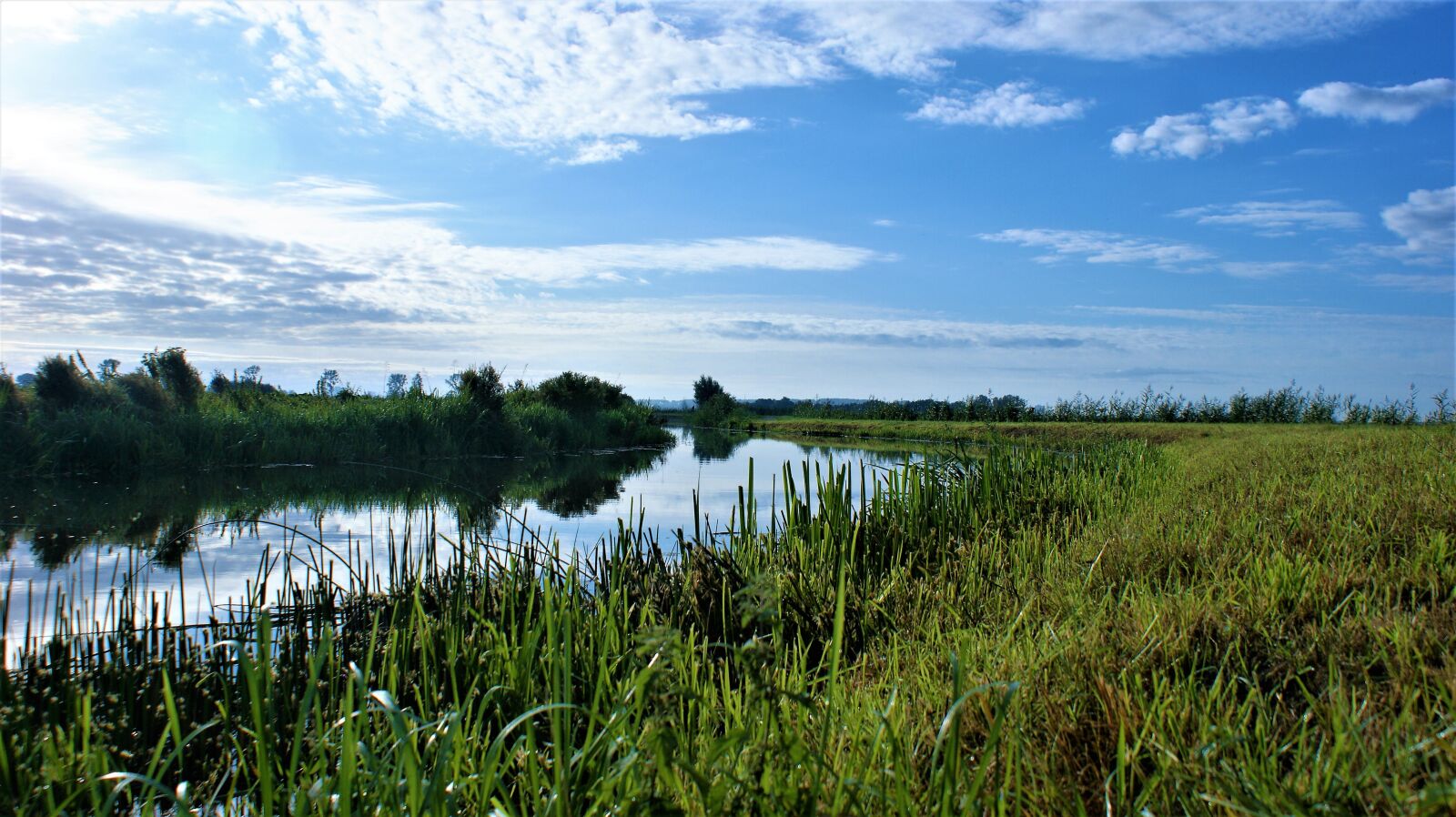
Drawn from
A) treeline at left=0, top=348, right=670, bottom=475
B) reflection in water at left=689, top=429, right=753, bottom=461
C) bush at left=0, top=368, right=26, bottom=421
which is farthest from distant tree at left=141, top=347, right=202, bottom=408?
reflection in water at left=689, top=429, right=753, bottom=461

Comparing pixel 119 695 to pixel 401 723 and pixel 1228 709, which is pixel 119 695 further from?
pixel 1228 709

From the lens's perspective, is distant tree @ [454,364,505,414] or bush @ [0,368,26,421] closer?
bush @ [0,368,26,421]

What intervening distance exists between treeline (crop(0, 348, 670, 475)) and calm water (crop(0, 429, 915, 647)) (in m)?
0.58

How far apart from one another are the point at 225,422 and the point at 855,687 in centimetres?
1133

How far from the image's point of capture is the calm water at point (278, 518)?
3994 millimetres

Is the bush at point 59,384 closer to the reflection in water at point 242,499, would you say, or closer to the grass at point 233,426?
the grass at point 233,426

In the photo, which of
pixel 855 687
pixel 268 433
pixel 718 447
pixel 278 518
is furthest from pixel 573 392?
pixel 855 687

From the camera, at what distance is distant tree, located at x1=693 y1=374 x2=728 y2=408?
38125 mm

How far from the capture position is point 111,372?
10570mm

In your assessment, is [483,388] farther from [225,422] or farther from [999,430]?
[999,430]

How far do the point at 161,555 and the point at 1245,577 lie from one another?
5922mm

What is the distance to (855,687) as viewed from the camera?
2086mm

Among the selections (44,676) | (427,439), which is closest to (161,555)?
(44,676)

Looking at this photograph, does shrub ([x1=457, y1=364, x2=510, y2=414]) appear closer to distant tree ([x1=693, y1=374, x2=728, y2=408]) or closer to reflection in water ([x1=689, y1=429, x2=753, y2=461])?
reflection in water ([x1=689, y1=429, x2=753, y2=461])
